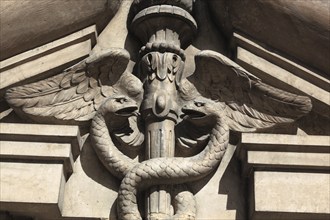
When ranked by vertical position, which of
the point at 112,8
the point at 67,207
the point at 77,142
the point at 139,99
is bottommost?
the point at 67,207

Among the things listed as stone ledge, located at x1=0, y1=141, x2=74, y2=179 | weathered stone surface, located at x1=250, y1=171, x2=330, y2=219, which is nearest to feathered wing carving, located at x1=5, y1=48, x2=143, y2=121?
stone ledge, located at x1=0, y1=141, x2=74, y2=179

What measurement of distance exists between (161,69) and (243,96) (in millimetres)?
574

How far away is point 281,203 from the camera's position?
4098mm

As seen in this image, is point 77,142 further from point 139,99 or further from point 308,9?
point 308,9

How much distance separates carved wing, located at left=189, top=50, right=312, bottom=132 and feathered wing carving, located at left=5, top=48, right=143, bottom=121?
462 millimetres

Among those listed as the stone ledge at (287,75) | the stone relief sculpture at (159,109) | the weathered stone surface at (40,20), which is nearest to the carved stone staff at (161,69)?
the stone relief sculpture at (159,109)

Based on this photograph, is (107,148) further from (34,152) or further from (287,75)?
(287,75)

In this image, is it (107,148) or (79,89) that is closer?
(107,148)

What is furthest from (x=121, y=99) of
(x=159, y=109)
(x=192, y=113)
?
(x=192, y=113)

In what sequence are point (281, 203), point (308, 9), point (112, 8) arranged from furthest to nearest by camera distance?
point (112, 8) < point (308, 9) < point (281, 203)

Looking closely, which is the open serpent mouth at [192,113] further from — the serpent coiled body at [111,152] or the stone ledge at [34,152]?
the stone ledge at [34,152]

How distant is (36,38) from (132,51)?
27.0 inches

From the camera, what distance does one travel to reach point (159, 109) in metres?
4.38

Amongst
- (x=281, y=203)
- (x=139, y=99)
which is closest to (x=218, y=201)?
(x=281, y=203)
